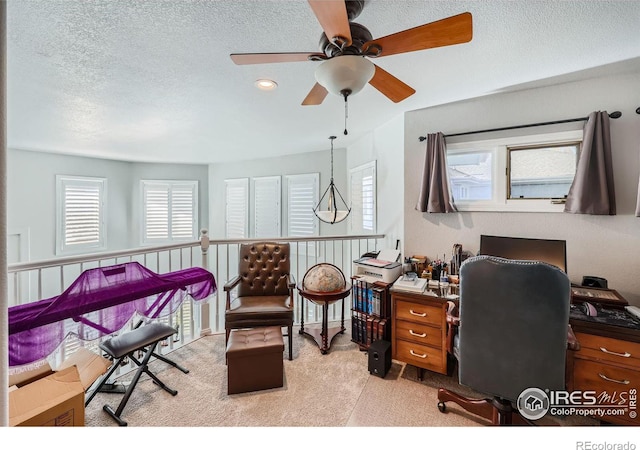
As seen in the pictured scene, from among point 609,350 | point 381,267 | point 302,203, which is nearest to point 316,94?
point 381,267

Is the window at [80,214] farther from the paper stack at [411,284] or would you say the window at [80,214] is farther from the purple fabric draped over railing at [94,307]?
the paper stack at [411,284]

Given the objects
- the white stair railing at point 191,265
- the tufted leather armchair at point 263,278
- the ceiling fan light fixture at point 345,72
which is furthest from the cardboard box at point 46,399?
the ceiling fan light fixture at point 345,72

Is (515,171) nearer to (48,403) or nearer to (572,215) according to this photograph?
(572,215)

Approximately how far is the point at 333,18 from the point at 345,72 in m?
0.24

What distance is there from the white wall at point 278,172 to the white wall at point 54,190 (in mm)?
328

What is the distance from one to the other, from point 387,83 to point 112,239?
660cm

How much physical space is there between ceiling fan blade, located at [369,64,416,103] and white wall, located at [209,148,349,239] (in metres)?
3.00

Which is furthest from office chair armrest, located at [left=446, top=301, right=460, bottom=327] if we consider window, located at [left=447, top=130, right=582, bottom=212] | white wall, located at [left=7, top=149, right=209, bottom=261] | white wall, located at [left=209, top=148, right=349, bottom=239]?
white wall, located at [left=7, top=149, right=209, bottom=261]

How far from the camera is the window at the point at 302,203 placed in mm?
5070

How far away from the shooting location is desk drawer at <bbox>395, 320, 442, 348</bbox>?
2148mm

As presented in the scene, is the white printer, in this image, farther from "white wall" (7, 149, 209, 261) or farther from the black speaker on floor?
"white wall" (7, 149, 209, 261)
